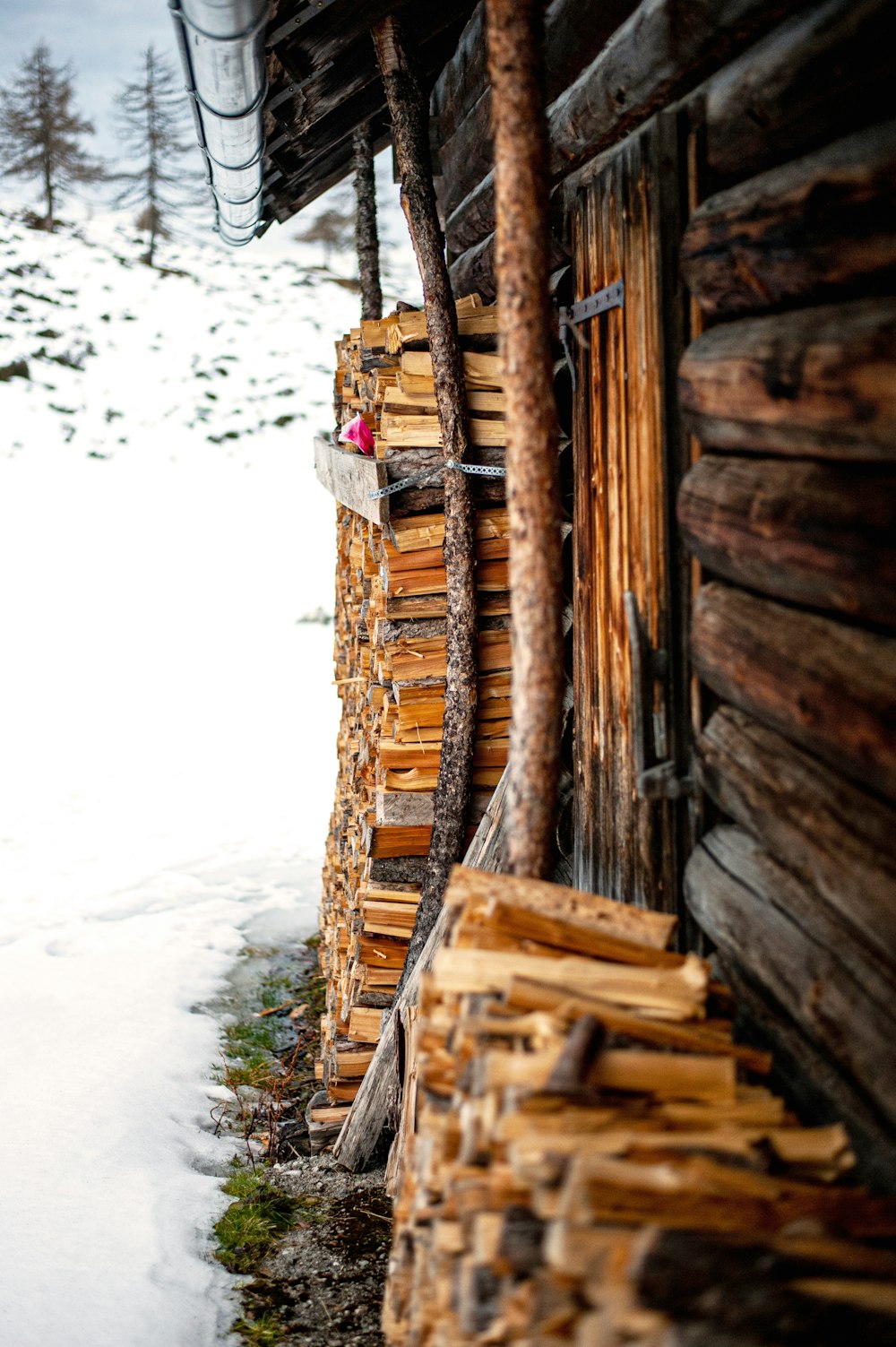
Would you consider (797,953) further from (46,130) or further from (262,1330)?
(46,130)

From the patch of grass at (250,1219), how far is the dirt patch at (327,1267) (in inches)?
1.9

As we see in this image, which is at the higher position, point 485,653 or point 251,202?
point 251,202

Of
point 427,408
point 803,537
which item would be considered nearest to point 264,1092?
point 427,408

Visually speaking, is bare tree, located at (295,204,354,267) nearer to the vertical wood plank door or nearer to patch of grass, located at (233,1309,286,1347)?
the vertical wood plank door

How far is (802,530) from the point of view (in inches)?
75.7

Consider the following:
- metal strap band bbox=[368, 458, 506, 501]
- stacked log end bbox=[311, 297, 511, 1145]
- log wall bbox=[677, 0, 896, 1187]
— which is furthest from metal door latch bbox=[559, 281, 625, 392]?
stacked log end bbox=[311, 297, 511, 1145]

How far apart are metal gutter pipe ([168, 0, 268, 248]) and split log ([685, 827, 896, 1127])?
3.06 metres

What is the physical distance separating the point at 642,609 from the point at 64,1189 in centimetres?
328

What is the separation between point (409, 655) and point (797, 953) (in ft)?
7.77

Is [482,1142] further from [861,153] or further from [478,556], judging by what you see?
[478,556]

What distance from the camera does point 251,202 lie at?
5.59m

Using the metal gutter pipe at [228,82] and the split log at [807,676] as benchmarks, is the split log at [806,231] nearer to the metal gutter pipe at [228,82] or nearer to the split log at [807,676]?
the split log at [807,676]

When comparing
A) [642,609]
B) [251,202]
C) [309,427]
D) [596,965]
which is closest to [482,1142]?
[596,965]

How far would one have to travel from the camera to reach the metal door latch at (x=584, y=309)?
283 centimetres
